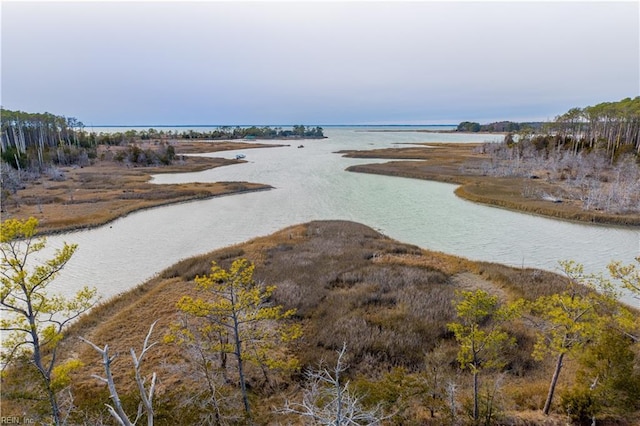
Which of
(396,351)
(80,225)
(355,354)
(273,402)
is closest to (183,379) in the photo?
(273,402)

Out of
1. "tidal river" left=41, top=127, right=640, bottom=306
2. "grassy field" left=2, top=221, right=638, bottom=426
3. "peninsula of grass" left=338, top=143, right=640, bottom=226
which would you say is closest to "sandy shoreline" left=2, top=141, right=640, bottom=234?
"peninsula of grass" left=338, top=143, right=640, bottom=226

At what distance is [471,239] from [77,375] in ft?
87.7

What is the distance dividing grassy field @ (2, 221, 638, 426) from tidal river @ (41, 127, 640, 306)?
356 centimetres

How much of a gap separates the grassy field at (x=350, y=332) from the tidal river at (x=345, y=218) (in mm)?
3559

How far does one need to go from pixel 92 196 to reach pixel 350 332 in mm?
42549

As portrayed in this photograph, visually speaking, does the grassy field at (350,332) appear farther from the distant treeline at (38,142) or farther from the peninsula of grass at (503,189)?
the distant treeline at (38,142)

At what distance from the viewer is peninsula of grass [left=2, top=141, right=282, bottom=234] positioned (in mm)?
33000

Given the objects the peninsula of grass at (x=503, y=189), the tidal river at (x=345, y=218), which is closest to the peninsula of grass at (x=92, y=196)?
the tidal river at (x=345, y=218)

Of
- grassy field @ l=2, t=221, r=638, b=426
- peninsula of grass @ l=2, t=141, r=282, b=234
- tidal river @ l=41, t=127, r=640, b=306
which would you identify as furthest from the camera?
peninsula of grass @ l=2, t=141, r=282, b=234

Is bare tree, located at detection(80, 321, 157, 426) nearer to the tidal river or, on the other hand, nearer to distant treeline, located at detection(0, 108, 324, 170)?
the tidal river

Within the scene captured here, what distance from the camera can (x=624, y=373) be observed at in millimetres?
8062

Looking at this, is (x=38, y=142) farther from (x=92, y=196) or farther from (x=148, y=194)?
(x=148, y=194)

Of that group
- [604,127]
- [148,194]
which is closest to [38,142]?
[148,194]

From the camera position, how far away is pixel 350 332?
1366 cm
